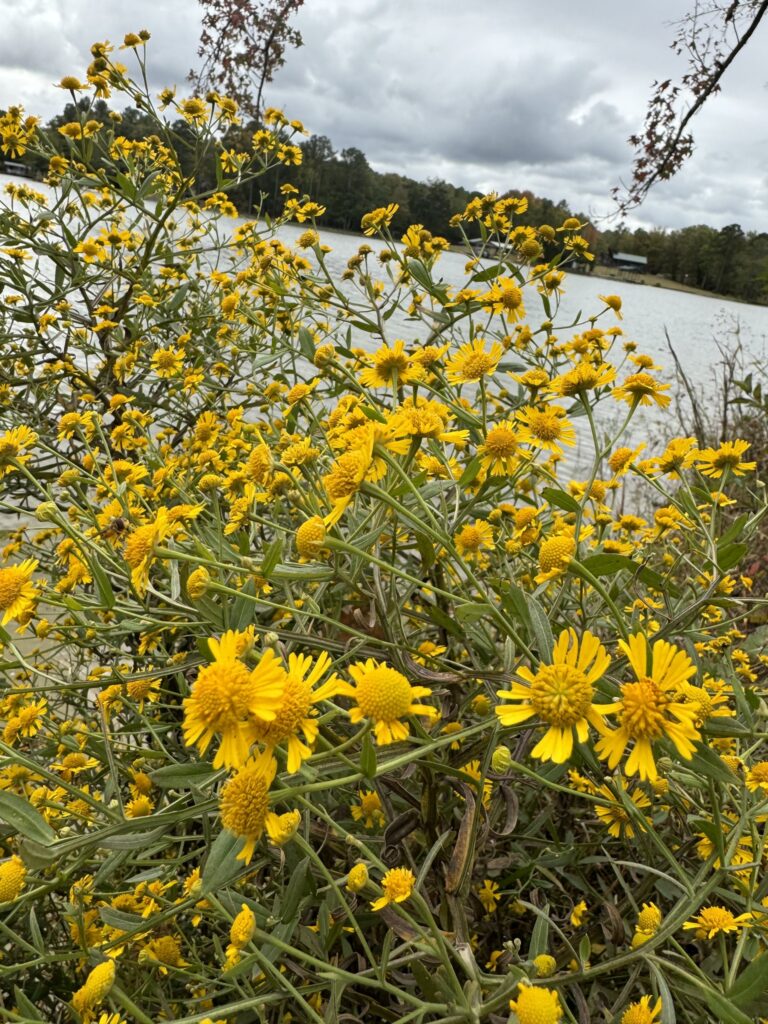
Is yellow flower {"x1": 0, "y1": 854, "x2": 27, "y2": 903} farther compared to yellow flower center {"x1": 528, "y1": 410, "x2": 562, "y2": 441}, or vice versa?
yellow flower center {"x1": 528, "y1": 410, "x2": 562, "y2": 441}

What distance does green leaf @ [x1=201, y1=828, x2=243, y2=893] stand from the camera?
2.32 ft

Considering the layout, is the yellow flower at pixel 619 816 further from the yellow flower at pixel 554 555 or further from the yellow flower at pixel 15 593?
the yellow flower at pixel 15 593

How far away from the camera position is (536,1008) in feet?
2.18

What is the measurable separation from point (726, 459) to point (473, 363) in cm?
51

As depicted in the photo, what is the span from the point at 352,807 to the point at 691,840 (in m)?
0.58

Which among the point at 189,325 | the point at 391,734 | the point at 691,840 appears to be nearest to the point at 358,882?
the point at 391,734

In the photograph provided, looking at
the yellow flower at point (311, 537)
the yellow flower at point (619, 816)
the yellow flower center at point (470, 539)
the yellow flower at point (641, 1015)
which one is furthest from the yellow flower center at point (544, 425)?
the yellow flower at point (641, 1015)

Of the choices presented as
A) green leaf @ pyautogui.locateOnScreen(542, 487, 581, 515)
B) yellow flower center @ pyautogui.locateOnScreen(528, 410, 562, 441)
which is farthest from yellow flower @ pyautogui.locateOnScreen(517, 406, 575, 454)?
green leaf @ pyautogui.locateOnScreen(542, 487, 581, 515)

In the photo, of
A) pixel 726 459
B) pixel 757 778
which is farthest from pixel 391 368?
pixel 757 778

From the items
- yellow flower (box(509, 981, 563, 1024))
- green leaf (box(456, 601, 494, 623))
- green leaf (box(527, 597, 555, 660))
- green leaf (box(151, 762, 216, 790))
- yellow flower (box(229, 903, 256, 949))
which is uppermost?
green leaf (box(456, 601, 494, 623))

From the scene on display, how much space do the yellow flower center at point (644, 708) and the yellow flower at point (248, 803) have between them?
378 millimetres

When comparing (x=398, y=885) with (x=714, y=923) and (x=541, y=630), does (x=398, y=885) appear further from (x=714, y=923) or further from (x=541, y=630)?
(x=714, y=923)

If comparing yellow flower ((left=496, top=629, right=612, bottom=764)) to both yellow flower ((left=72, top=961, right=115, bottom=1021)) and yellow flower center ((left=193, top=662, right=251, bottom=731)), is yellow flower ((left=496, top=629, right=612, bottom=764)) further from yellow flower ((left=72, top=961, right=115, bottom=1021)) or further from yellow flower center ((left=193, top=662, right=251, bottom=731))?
yellow flower ((left=72, top=961, right=115, bottom=1021))

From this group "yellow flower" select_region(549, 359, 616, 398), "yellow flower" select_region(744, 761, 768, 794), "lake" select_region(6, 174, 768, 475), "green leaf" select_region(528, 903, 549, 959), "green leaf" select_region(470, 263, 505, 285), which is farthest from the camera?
"lake" select_region(6, 174, 768, 475)
